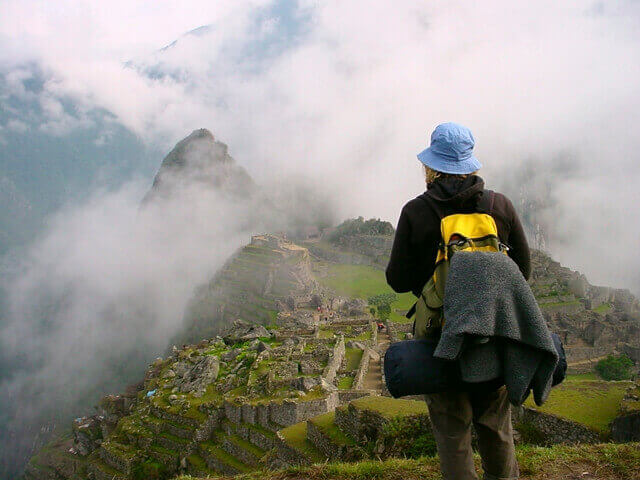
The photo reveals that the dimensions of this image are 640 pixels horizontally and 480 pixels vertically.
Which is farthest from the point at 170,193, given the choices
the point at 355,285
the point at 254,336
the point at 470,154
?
the point at 470,154

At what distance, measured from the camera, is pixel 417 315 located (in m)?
3.56

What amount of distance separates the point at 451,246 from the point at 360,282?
5903 cm

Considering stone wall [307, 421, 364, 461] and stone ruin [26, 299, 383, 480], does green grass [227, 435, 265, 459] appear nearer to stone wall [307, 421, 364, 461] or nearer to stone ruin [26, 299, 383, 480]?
stone ruin [26, 299, 383, 480]

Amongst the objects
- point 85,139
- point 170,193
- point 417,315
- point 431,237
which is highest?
point 85,139

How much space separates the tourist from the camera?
347 cm

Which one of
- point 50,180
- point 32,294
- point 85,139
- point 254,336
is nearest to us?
point 254,336

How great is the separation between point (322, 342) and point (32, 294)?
102 metres

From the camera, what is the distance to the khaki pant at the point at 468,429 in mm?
3475

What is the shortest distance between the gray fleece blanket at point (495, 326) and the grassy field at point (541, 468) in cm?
241

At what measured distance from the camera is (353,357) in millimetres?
21719

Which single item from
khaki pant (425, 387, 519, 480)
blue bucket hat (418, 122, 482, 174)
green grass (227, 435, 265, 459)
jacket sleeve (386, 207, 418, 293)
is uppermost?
blue bucket hat (418, 122, 482, 174)

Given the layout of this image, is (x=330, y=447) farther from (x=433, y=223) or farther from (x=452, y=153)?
(x=452, y=153)

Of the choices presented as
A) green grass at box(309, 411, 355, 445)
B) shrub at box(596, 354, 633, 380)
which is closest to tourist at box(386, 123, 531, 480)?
green grass at box(309, 411, 355, 445)

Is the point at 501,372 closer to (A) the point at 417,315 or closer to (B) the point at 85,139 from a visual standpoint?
(A) the point at 417,315
